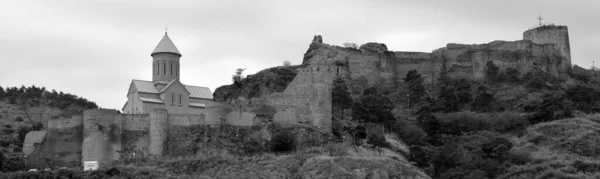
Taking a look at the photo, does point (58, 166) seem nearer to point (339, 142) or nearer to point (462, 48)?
point (339, 142)

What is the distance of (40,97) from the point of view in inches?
2564

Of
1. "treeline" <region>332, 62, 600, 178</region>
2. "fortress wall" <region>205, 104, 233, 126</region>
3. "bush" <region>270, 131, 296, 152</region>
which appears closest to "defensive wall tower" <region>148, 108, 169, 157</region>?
"fortress wall" <region>205, 104, 233, 126</region>

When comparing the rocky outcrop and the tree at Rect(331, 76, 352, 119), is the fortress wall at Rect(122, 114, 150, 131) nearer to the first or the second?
the tree at Rect(331, 76, 352, 119)

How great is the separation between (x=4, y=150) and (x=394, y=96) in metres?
20.8

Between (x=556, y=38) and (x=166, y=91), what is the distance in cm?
2384

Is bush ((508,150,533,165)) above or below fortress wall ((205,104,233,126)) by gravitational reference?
below

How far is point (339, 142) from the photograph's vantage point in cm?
4350

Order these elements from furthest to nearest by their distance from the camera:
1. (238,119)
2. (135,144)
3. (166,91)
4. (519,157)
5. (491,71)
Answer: (491,71)
(166,91)
(519,157)
(238,119)
(135,144)

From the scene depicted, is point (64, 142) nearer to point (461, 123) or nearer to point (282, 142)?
point (282, 142)

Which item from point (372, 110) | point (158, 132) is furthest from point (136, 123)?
point (372, 110)

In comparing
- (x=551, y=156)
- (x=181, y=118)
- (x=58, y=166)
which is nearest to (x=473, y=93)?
(x=551, y=156)

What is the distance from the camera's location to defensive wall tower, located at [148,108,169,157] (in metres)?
43.0

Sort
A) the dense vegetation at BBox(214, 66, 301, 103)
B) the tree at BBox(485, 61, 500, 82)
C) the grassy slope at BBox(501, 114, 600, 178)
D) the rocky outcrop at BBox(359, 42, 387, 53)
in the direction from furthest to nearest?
the rocky outcrop at BBox(359, 42, 387, 53)
the tree at BBox(485, 61, 500, 82)
the dense vegetation at BBox(214, 66, 301, 103)
the grassy slope at BBox(501, 114, 600, 178)

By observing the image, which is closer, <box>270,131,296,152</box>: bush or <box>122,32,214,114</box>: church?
<box>270,131,296,152</box>: bush
